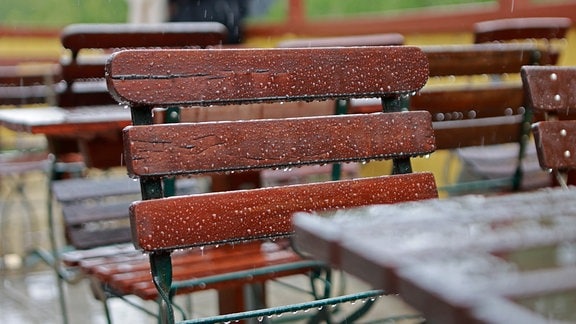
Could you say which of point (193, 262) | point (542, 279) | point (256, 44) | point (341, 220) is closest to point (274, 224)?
point (193, 262)

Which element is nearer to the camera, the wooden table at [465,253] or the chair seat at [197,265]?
the wooden table at [465,253]

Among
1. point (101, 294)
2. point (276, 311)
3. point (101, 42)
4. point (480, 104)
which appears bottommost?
point (101, 294)

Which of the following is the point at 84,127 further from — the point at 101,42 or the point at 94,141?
the point at 101,42

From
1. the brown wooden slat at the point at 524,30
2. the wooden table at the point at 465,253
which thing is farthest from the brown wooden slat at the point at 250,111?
the brown wooden slat at the point at 524,30

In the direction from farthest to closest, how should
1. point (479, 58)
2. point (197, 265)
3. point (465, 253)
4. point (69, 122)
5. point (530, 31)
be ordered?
point (530, 31)
point (479, 58)
point (69, 122)
point (197, 265)
point (465, 253)

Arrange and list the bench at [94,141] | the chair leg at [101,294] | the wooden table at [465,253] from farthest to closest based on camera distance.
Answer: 1. the bench at [94,141]
2. the chair leg at [101,294]
3. the wooden table at [465,253]

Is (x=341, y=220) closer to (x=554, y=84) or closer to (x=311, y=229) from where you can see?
(x=311, y=229)

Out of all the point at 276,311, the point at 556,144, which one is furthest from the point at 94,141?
the point at 556,144

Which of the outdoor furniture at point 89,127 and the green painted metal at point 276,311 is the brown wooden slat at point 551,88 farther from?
the outdoor furniture at point 89,127

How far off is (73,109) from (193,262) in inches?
38.6

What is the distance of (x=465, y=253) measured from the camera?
30.5 inches

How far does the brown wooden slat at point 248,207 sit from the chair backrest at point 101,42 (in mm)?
1161

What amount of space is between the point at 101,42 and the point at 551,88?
4.24ft

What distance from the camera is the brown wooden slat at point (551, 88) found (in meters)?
1.79
